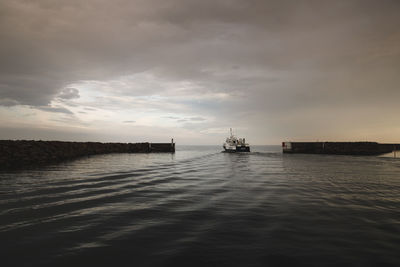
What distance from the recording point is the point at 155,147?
67.6 metres

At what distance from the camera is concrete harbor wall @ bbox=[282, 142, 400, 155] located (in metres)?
52.5

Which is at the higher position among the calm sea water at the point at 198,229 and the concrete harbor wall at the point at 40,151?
the concrete harbor wall at the point at 40,151

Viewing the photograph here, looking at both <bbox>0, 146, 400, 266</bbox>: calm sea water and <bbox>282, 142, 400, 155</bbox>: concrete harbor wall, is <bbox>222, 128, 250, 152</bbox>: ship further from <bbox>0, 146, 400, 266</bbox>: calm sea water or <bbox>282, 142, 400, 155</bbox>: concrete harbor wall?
<bbox>0, 146, 400, 266</bbox>: calm sea water

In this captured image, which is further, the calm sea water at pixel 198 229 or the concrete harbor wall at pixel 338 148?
the concrete harbor wall at pixel 338 148

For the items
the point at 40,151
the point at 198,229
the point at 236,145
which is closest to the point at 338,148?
the point at 236,145

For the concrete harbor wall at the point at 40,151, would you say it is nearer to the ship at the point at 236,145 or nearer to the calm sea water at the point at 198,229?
the calm sea water at the point at 198,229

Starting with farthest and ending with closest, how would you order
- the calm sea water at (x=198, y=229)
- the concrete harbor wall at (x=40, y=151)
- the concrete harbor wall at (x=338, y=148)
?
the concrete harbor wall at (x=338, y=148) < the concrete harbor wall at (x=40, y=151) < the calm sea water at (x=198, y=229)

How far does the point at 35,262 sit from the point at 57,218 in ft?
8.88

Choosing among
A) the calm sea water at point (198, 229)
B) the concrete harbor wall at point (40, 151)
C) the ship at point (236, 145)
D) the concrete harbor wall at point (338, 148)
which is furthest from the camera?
the ship at point (236, 145)

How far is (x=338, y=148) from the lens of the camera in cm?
5525

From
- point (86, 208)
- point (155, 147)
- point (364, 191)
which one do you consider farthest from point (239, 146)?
point (86, 208)

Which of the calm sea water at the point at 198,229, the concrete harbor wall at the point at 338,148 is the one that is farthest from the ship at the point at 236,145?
the calm sea water at the point at 198,229

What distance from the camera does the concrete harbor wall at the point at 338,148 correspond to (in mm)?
52531

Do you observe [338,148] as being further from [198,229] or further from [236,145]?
[198,229]
